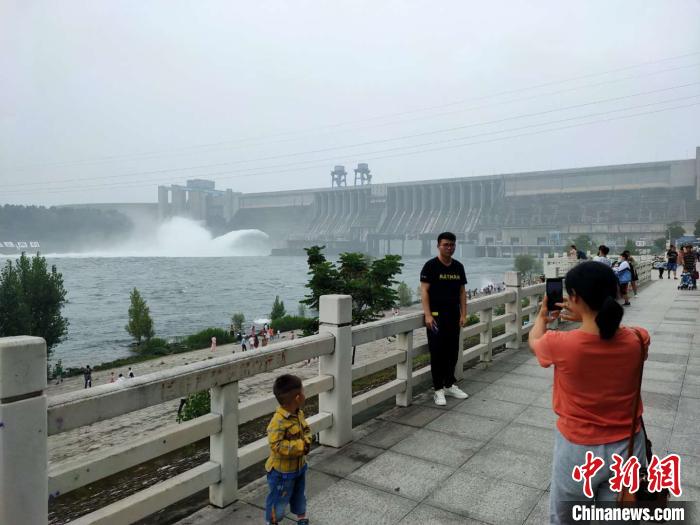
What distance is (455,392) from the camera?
6.12m

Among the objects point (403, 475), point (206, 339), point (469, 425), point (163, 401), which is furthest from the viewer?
point (206, 339)

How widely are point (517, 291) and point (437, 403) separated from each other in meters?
3.83

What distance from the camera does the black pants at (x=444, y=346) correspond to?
5.76 meters

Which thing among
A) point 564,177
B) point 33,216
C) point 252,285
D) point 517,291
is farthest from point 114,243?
point 517,291

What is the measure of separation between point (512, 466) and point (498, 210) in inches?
5943

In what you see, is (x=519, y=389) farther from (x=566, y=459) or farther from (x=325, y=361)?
(x=566, y=459)

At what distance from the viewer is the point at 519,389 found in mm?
6578

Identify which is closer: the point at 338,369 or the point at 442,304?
the point at 338,369

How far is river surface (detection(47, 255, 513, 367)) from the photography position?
50625mm

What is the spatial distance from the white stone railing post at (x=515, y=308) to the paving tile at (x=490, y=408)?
3.26m

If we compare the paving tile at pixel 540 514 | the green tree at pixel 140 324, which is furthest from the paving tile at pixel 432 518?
the green tree at pixel 140 324

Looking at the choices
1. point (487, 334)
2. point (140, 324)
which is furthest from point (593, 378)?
point (140, 324)

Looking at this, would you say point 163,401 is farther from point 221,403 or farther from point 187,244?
point 187,244

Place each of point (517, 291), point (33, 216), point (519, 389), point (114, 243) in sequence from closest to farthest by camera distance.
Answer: point (519, 389) < point (517, 291) < point (33, 216) < point (114, 243)
